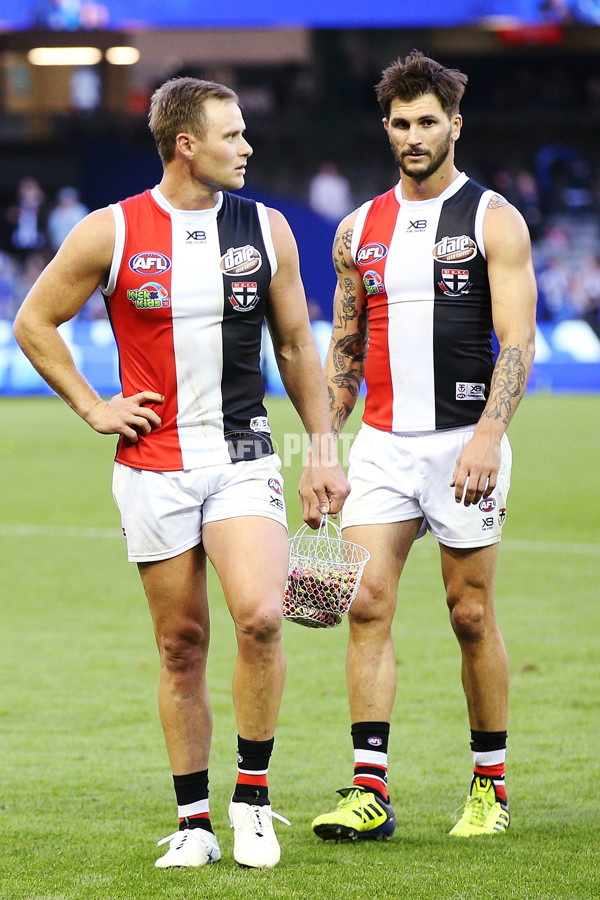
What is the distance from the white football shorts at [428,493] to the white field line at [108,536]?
232 inches

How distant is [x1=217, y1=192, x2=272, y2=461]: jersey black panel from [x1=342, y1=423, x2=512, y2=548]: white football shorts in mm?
590

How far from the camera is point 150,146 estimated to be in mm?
33344

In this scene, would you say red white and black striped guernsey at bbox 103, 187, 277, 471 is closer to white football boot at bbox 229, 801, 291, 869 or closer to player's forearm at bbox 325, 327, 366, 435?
player's forearm at bbox 325, 327, 366, 435

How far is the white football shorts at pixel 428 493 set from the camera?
4.40 m

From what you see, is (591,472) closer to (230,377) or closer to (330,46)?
(230,377)

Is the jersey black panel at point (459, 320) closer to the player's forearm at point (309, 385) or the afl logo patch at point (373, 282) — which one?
the afl logo patch at point (373, 282)

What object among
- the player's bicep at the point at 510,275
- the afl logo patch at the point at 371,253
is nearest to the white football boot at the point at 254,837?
the player's bicep at the point at 510,275

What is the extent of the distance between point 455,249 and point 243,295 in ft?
2.89

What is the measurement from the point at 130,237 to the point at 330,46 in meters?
30.4

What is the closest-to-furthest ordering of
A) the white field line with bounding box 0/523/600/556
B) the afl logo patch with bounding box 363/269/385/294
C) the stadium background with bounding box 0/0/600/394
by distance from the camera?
the afl logo patch with bounding box 363/269/385/294 → the white field line with bounding box 0/523/600/556 → the stadium background with bounding box 0/0/600/394

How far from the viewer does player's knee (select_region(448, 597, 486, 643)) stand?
173 inches

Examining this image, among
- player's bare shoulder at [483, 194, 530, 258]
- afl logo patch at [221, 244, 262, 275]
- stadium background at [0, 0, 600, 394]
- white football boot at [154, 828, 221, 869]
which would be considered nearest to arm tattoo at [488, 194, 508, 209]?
player's bare shoulder at [483, 194, 530, 258]

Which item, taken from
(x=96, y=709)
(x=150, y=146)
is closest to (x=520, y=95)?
(x=150, y=146)

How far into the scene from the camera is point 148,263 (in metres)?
3.90
